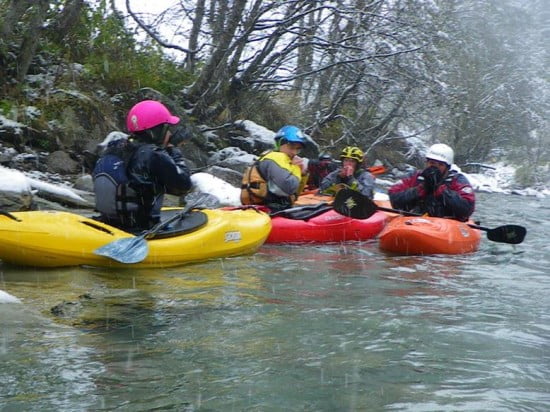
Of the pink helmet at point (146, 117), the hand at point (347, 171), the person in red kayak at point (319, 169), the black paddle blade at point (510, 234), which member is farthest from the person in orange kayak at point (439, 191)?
the pink helmet at point (146, 117)

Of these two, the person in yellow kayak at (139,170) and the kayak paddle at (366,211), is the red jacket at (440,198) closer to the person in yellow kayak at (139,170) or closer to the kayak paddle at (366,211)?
the kayak paddle at (366,211)

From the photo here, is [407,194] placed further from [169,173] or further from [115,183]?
[115,183]

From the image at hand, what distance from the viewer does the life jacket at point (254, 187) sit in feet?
24.3

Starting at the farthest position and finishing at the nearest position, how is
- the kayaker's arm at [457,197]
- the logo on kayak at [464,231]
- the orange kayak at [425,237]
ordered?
the kayaker's arm at [457,197]
the logo on kayak at [464,231]
the orange kayak at [425,237]

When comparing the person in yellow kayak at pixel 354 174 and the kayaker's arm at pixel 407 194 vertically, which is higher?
the person in yellow kayak at pixel 354 174

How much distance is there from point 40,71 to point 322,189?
5532 millimetres

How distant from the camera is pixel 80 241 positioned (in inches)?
202

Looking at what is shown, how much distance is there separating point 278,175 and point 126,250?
2537 mm

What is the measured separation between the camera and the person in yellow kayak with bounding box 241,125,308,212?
286 inches

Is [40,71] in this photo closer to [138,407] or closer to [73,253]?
[73,253]

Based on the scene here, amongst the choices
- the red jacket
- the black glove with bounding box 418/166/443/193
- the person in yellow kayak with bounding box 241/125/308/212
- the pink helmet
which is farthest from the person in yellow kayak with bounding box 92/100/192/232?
the red jacket

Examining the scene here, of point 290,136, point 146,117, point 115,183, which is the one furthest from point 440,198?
point 115,183

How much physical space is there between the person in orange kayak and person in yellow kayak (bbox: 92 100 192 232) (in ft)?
9.52

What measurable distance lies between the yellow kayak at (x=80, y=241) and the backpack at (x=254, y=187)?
4.33ft
